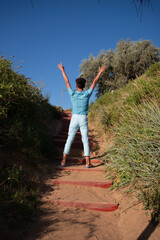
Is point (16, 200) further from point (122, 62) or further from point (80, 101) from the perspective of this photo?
point (122, 62)

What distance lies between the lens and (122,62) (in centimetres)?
1667

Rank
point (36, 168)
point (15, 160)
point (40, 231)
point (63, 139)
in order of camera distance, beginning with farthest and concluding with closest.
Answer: point (63, 139) → point (36, 168) → point (15, 160) → point (40, 231)

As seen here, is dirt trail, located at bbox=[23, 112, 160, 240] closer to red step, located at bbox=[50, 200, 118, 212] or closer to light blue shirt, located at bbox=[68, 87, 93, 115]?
red step, located at bbox=[50, 200, 118, 212]

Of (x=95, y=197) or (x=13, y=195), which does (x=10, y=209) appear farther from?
(x=95, y=197)

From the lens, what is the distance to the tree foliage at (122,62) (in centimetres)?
1620

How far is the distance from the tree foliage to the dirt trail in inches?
541

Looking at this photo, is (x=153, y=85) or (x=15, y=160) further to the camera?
(x=153, y=85)

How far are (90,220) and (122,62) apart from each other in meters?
16.8

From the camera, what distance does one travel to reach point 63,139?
6004 mm

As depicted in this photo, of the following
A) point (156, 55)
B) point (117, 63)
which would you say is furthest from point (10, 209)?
point (156, 55)

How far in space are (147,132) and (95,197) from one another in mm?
1699

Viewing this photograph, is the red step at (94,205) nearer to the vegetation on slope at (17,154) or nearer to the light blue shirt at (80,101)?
the vegetation on slope at (17,154)

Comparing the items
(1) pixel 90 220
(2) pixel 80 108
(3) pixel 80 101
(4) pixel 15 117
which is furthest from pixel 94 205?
(4) pixel 15 117

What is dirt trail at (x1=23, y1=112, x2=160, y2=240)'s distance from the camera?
6.23ft
